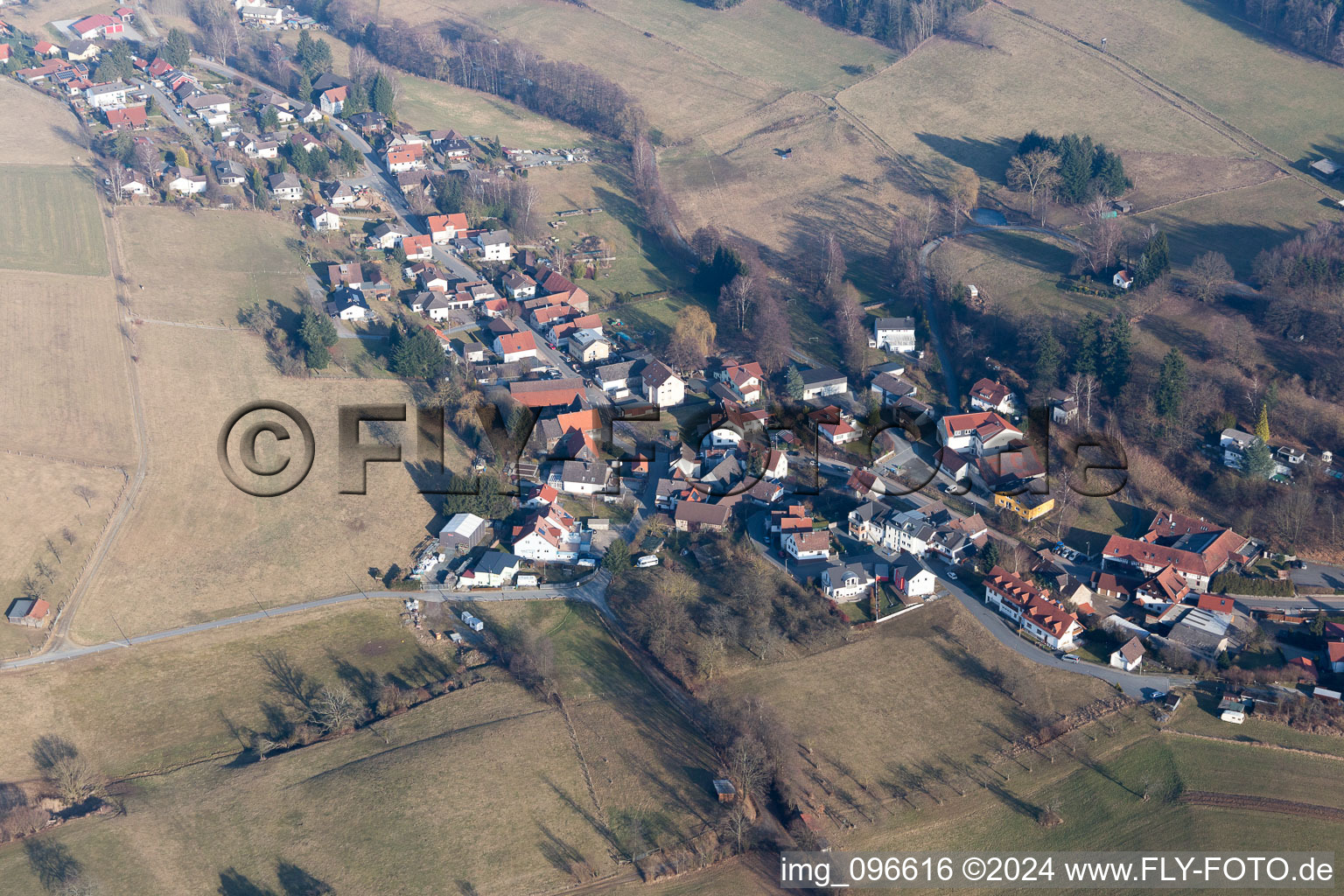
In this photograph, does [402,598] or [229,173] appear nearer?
[402,598]

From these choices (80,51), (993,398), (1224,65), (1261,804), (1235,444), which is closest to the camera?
(1261,804)

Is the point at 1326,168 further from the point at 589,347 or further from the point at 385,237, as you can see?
the point at 385,237

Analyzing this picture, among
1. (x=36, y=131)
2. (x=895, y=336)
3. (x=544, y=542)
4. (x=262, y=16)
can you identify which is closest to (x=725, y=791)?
(x=544, y=542)

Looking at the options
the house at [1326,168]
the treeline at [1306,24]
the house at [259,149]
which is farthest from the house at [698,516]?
the treeline at [1306,24]

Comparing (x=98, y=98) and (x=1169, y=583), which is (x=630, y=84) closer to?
(x=98, y=98)

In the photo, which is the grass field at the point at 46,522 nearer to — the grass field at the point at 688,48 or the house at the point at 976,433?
the house at the point at 976,433

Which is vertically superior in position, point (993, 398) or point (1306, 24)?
point (1306, 24)
